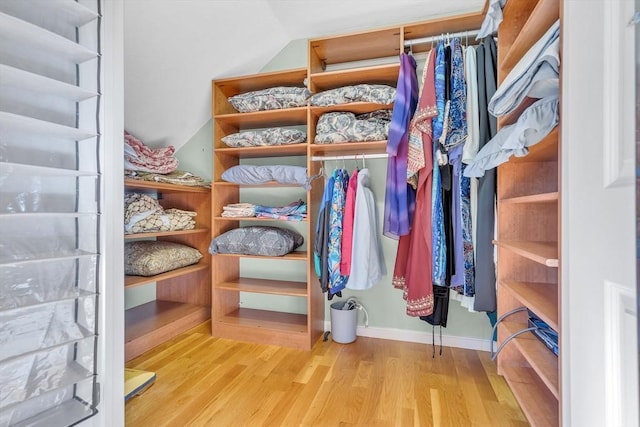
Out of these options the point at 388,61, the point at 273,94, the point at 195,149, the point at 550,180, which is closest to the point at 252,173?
the point at 273,94

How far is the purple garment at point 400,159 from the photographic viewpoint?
1600 millimetres

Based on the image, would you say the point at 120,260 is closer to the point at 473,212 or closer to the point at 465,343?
the point at 473,212

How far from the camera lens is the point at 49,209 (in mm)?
901

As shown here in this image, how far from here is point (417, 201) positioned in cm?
158

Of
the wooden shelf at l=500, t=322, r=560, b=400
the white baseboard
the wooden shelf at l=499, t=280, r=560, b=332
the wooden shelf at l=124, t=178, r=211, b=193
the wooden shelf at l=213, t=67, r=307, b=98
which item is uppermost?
the wooden shelf at l=213, t=67, r=307, b=98

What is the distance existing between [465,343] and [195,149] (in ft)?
8.34

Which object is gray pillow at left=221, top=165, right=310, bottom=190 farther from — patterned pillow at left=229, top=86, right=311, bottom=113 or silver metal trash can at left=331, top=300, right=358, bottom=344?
silver metal trash can at left=331, top=300, right=358, bottom=344

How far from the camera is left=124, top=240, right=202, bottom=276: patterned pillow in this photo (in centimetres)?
191

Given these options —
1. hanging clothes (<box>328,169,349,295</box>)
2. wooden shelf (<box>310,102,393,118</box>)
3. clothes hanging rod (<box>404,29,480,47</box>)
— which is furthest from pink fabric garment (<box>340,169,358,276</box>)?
clothes hanging rod (<box>404,29,480,47</box>)

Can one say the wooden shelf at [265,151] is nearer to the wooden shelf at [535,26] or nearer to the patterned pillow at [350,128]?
the patterned pillow at [350,128]

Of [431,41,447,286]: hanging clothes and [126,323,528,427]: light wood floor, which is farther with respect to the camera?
[431,41,447,286]: hanging clothes

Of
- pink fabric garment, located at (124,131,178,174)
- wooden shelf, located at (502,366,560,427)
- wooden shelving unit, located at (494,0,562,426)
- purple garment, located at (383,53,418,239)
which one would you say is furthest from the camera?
pink fabric garment, located at (124,131,178,174)

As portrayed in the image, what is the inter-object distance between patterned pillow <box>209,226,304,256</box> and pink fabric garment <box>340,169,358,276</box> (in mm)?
437

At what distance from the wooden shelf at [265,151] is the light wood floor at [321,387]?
4.49ft
